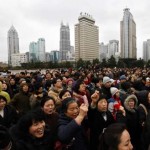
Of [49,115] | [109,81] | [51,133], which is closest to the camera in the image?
[51,133]

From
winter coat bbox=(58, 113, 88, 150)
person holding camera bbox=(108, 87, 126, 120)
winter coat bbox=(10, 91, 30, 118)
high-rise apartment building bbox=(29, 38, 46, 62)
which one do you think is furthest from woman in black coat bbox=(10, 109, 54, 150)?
high-rise apartment building bbox=(29, 38, 46, 62)

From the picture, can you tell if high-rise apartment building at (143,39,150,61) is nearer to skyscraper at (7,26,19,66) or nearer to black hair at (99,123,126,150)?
skyscraper at (7,26,19,66)

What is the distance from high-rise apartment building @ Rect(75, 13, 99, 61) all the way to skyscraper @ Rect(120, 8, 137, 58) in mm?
14407

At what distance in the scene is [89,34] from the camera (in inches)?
4380

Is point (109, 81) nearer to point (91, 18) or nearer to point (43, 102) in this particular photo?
point (43, 102)

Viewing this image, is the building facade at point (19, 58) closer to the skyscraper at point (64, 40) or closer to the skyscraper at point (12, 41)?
the skyscraper at point (12, 41)

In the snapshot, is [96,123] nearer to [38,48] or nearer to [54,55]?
[54,55]

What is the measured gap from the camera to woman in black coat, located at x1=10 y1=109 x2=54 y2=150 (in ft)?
6.80

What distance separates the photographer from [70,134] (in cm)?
220

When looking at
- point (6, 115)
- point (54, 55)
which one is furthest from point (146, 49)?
point (6, 115)

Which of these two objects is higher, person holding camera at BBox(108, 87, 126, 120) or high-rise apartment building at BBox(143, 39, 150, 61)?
high-rise apartment building at BBox(143, 39, 150, 61)

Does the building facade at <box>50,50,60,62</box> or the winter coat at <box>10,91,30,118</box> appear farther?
the building facade at <box>50,50,60,62</box>

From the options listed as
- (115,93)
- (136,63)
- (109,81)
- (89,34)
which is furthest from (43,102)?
(89,34)

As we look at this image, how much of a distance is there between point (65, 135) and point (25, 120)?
1.28 feet
